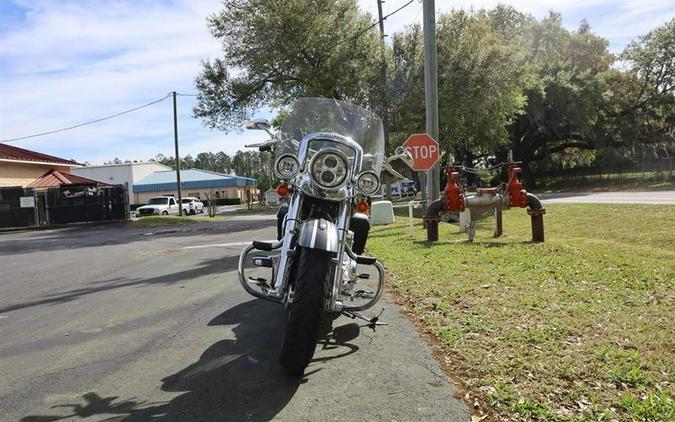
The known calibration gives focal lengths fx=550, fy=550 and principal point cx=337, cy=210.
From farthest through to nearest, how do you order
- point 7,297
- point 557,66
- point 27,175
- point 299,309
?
point 557,66, point 27,175, point 7,297, point 299,309

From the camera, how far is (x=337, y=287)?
434 cm

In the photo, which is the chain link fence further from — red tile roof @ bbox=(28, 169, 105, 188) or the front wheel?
the front wheel

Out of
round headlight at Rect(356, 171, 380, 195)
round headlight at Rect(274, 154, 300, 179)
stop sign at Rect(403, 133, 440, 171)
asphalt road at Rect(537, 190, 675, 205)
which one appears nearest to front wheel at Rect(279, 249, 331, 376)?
round headlight at Rect(274, 154, 300, 179)

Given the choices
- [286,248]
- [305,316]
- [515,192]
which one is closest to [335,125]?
[286,248]

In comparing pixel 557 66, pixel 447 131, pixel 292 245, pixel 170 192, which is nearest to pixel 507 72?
pixel 447 131

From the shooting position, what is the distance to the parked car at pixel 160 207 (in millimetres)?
38375

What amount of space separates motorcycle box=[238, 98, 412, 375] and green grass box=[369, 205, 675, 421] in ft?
→ 3.66

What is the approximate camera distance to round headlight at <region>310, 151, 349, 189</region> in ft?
14.2

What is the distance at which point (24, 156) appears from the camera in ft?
109

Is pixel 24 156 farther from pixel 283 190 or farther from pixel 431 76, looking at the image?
pixel 283 190

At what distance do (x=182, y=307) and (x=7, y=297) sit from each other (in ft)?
10.1

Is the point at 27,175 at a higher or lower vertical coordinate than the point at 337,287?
higher

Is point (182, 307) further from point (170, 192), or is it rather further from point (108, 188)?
point (170, 192)

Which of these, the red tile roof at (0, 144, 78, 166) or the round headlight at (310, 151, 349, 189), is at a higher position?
the red tile roof at (0, 144, 78, 166)
